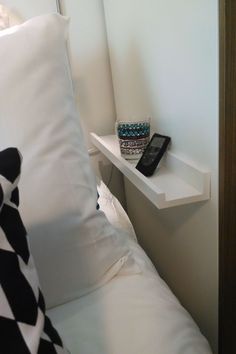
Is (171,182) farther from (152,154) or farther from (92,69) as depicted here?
(92,69)

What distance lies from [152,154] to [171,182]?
103mm

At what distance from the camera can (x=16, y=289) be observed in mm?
285

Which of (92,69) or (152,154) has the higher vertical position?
(92,69)

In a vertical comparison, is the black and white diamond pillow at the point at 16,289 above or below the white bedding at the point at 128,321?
above

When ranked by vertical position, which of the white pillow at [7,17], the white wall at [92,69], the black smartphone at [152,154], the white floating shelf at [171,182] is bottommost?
the white floating shelf at [171,182]

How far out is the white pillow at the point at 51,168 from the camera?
52 centimetres

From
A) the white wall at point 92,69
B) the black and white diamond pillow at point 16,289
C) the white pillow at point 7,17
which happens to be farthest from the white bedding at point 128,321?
the white pillow at point 7,17

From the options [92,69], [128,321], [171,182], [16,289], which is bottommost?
[128,321]

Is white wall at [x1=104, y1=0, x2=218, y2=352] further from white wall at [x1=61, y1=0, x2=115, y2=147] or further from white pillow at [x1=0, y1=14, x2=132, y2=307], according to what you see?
white pillow at [x1=0, y1=14, x2=132, y2=307]

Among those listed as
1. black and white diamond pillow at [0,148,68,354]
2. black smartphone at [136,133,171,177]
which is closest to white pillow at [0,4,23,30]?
black smartphone at [136,133,171,177]

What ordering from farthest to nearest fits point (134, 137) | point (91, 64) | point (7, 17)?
point (91, 64) → point (7, 17) → point (134, 137)

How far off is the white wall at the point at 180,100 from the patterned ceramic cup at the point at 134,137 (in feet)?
0.15

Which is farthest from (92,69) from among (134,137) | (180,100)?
(180,100)

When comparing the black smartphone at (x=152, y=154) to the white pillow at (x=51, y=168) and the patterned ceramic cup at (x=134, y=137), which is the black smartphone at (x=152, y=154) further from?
the white pillow at (x=51, y=168)
